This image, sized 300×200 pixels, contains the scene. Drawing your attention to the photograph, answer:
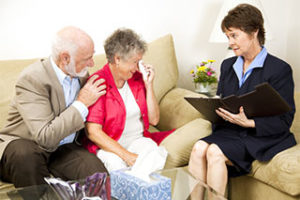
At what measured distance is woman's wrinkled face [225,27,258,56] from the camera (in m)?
1.91

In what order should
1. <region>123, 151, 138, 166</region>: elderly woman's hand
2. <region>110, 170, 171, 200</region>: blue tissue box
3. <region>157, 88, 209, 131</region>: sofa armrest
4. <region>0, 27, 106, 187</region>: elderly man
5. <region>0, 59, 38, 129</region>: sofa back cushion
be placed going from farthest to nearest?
1. <region>157, 88, 209, 131</region>: sofa armrest
2. <region>0, 59, 38, 129</region>: sofa back cushion
3. <region>123, 151, 138, 166</region>: elderly woman's hand
4. <region>0, 27, 106, 187</region>: elderly man
5. <region>110, 170, 171, 200</region>: blue tissue box

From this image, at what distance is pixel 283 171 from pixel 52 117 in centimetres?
105

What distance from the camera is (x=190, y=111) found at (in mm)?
2295

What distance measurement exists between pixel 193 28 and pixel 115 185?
1.93m

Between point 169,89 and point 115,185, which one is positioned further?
point 169,89

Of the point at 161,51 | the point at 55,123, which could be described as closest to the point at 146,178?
the point at 55,123

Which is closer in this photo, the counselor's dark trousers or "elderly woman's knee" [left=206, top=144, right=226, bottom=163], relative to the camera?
the counselor's dark trousers

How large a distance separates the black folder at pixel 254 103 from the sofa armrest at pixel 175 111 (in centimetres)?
37

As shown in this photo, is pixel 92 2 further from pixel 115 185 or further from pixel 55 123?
pixel 115 185

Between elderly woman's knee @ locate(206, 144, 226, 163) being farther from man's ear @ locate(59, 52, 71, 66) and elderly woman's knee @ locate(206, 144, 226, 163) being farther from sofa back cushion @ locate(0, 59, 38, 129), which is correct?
sofa back cushion @ locate(0, 59, 38, 129)

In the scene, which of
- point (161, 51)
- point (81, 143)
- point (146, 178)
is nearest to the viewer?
point (146, 178)

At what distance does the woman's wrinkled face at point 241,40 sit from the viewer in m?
1.91

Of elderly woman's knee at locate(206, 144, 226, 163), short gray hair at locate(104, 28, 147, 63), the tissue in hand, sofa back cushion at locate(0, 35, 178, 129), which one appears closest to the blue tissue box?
the tissue in hand

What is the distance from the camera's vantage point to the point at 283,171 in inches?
65.9
